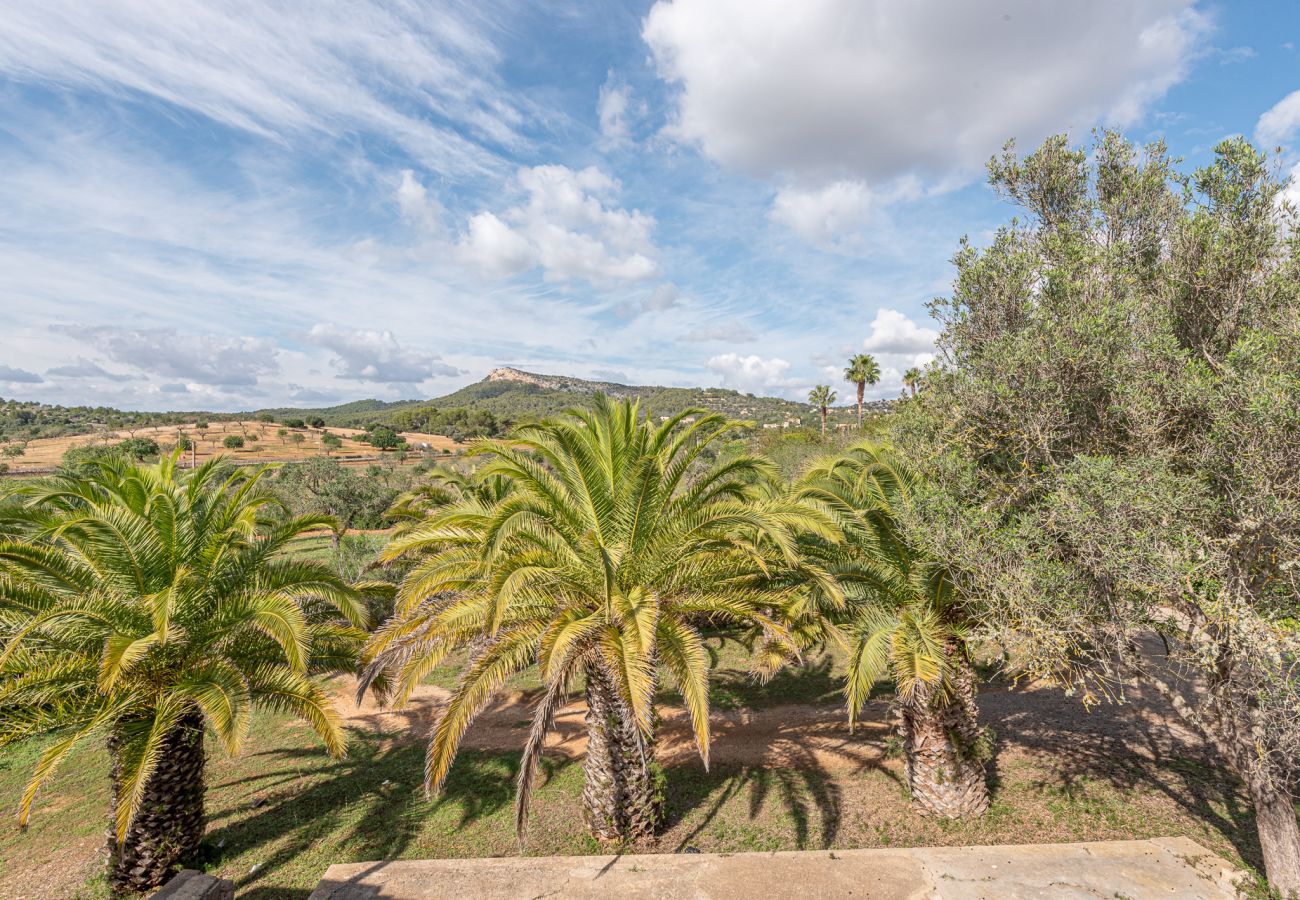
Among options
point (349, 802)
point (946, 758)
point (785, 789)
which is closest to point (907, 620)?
point (946, 758)

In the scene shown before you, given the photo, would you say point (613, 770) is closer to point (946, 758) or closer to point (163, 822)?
point (946, 758)

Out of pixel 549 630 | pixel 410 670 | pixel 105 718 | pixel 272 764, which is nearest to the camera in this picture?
pixel 105 718

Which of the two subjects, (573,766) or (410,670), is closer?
(410,670)

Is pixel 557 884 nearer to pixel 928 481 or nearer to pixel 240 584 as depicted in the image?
pixel 240 584

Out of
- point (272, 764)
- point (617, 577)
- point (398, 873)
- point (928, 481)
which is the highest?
point (928, 481)

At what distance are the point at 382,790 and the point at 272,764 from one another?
2964mm

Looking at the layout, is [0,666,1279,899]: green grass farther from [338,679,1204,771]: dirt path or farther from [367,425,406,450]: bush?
[367,425,406,450]: bush

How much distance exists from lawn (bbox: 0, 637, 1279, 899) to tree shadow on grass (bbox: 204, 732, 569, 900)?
0.10ft

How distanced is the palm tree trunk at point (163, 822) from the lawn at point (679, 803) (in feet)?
2.07

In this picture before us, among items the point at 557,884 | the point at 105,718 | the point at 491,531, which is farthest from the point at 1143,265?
the point at 105,718

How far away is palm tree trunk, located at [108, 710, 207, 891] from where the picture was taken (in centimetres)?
725

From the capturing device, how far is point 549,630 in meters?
6.98

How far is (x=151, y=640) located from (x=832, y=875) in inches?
328

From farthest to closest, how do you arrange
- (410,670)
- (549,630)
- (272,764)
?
1. (272,764)
2. (410,670)
3. (549,630)
